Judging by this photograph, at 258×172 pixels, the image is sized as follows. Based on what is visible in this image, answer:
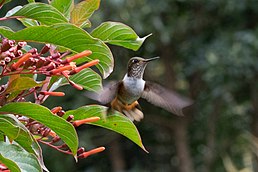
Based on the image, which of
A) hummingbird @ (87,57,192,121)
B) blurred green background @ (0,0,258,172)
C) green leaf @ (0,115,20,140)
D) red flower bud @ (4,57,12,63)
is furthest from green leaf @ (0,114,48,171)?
blurred green background @ (0,0,258,172)

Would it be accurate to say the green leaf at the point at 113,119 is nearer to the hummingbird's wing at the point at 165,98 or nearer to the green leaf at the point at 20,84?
the green leaf at the point at 20,84

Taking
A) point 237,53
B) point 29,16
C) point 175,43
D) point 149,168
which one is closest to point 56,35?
point 29,16

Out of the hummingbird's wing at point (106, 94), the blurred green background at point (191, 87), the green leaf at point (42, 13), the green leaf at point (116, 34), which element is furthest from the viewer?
the blurred green background at point (191, 87)

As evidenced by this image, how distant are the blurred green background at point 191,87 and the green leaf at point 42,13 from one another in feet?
10.9

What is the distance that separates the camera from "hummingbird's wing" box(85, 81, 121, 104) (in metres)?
1.37

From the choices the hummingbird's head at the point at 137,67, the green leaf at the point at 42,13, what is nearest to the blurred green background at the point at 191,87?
A: the hummingbird's head at the point at 137,67

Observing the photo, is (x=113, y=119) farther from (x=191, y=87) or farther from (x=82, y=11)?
(x=191, y=87)

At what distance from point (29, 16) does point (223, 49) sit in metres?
3.82

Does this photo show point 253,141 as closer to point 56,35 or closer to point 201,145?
point 201,145

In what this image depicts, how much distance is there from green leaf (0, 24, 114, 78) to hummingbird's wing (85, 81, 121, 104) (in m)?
0.24

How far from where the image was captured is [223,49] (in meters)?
4.81

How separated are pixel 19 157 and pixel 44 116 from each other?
3.5 inches

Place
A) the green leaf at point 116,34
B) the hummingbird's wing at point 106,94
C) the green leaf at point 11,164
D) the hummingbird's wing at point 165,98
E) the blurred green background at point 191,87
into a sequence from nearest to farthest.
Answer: the green leaf at point 11,164 → the green leaf at point 116,34 → the hummingbird's wing at point 106,94 → the hummingbird's wing at point 165,98 → the blurred green background at point 191,87

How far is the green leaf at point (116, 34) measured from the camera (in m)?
1.19
